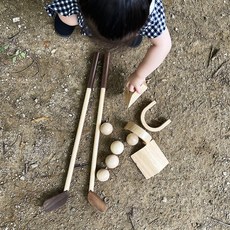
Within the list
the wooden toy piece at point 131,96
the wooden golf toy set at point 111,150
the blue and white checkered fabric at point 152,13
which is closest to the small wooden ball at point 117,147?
the wooden golf toy set at point 111,150

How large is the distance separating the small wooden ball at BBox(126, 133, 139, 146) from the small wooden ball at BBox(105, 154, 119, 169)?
2.0 inches

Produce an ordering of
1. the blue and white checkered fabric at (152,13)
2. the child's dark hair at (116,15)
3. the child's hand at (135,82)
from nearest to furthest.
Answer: the child's dark hair at (116,15)
the blue and white checkered fabric at (152,13)
the child's hand at (135,82)

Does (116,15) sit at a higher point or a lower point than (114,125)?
higher

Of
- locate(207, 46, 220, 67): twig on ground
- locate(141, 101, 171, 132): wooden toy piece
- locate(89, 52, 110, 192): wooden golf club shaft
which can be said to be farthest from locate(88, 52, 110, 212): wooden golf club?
locate(207, 46, 220, 67): twig on ground

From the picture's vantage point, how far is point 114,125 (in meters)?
1.06

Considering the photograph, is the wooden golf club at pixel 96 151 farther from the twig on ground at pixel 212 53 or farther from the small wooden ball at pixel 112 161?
the twig on ground at pixel 212 53

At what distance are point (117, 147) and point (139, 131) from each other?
0.22 ft

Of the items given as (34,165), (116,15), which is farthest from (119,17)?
(34,165)

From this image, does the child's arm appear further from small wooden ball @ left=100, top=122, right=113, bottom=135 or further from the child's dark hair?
the child's dark hair

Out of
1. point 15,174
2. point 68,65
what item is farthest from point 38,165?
point 68,65

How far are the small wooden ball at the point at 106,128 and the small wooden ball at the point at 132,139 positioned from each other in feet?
0.16

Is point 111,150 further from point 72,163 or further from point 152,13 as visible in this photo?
point 152,13

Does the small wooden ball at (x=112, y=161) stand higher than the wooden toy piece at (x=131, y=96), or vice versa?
the wooden toy piece at (x=131, y=96)

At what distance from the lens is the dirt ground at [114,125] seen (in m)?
1.03
